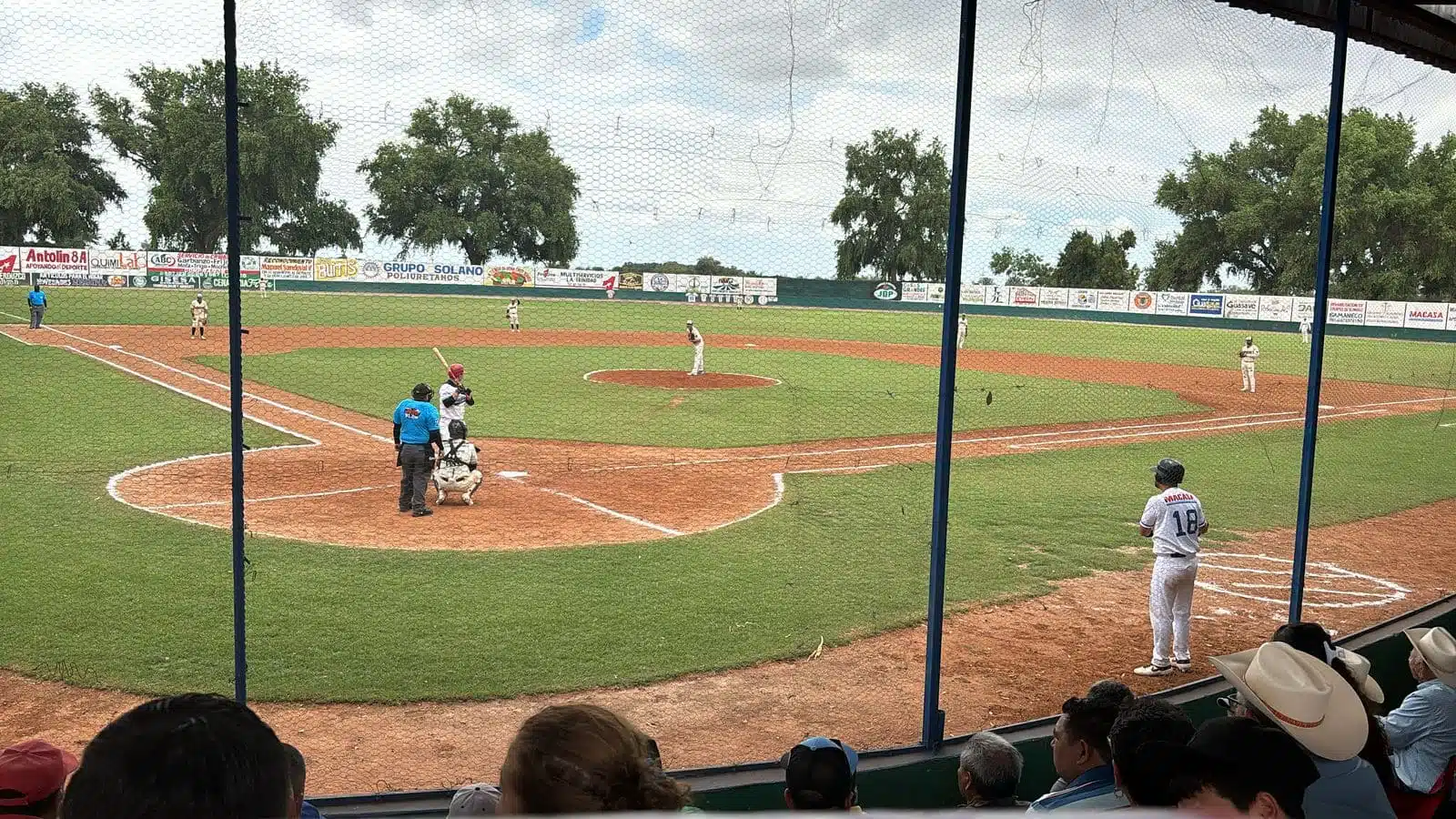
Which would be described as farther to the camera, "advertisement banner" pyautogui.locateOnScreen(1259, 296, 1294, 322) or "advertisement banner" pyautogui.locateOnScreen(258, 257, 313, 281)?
"advertisement banner" pyautogui.locateOnScreen(1259, 296, 1294, 322)

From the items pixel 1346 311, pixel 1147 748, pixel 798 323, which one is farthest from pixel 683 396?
pixel 1147 748

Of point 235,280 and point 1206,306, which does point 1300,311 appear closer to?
point 1206,306

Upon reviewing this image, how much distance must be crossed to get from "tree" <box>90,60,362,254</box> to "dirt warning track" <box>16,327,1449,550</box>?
195 inches

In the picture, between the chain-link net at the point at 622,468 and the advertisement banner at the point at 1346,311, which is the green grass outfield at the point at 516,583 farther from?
the advertisement banner at the point at 1346,311

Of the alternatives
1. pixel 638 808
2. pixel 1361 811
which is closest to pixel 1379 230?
pixel 1361 811

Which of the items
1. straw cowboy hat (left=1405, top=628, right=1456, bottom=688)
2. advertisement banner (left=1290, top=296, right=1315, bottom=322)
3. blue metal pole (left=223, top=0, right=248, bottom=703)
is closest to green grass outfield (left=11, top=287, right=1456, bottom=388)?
advertisement banner (left=1290, top=296, right=1315, bottom=322)

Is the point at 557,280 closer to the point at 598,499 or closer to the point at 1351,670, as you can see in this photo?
the point at 598,499

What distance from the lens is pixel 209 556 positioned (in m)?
9.67

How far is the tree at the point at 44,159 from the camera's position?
18.5 feet

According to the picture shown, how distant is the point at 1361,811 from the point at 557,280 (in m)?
6.74

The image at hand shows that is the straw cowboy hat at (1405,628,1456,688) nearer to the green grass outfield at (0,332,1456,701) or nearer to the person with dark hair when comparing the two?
the green grass outfield at (0,332,1456,701)

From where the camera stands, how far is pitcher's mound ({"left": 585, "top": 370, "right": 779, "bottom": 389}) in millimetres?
23406

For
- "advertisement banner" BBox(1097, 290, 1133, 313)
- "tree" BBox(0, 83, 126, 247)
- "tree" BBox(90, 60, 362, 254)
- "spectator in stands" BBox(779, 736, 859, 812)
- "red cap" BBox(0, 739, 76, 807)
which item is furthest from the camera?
"advertisement banner" BBox(1097, 290, 1133, 313)

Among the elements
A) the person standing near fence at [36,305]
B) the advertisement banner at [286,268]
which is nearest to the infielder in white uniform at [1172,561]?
the advertisement banner at [286,268]
